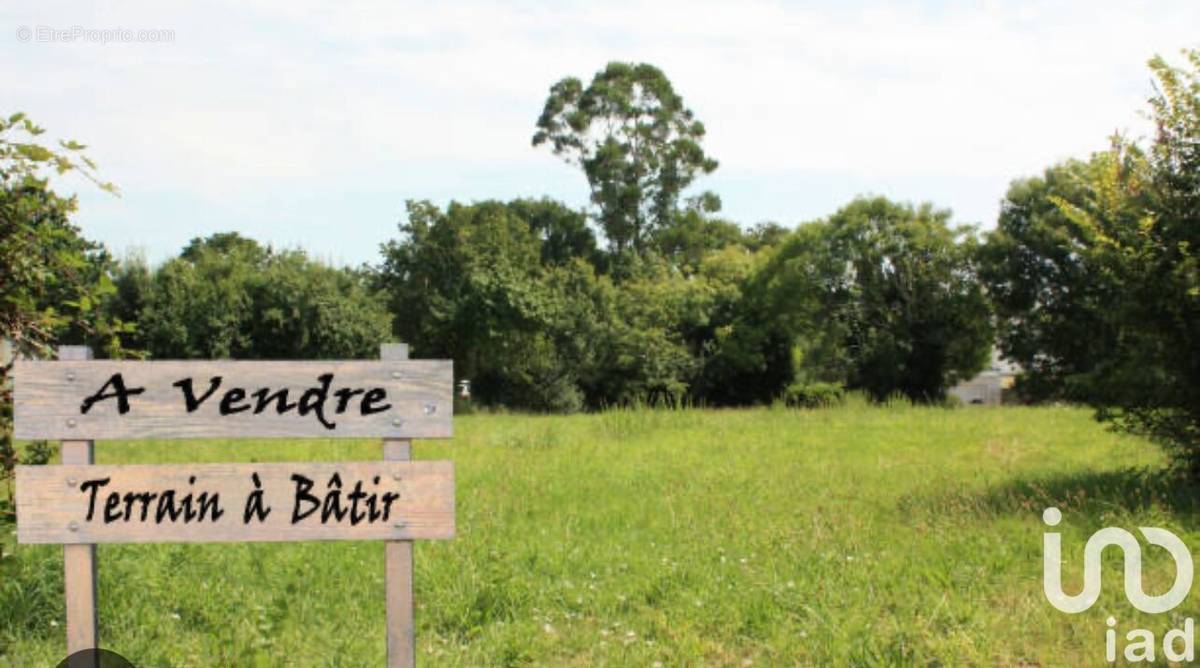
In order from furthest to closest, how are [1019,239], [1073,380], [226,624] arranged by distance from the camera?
[1019,239] < [1073,380] < [226,624]

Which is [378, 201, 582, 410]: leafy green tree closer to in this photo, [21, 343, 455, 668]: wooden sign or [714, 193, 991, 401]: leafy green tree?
[714, 193, 991, 401]: leafy green tree

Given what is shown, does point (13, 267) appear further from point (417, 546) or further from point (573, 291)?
point (573, 291)

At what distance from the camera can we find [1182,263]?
23.4 feet

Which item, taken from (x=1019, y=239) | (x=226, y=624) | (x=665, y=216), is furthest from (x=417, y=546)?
(x=665, y=216)

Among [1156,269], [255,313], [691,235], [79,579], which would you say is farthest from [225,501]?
[691,235]

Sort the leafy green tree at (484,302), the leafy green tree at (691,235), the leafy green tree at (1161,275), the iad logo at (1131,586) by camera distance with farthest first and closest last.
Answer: the leafy green tree at (691,235) → the leafy green tree at (484,302) → the leafy green tree at (1161,275) → the iad logo at (1131,586)

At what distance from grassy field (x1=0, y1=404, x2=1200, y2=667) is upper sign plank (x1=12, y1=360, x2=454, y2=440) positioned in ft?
3.48

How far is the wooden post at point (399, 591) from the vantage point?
3.44 metres

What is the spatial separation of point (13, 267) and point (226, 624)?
2.03 m

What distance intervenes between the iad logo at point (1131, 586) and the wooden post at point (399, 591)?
3.19 metres

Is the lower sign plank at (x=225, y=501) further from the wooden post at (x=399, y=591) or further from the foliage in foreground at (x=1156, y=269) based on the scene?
the foliage in foreground at (x=1156, y=269)

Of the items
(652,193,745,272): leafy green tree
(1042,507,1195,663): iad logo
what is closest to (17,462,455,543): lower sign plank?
(1042,507,1195,663): iad logo

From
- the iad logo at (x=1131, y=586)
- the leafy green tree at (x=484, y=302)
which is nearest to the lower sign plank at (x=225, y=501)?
the iad logo at (x=1131, y=586)

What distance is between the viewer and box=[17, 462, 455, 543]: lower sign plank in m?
3.36
